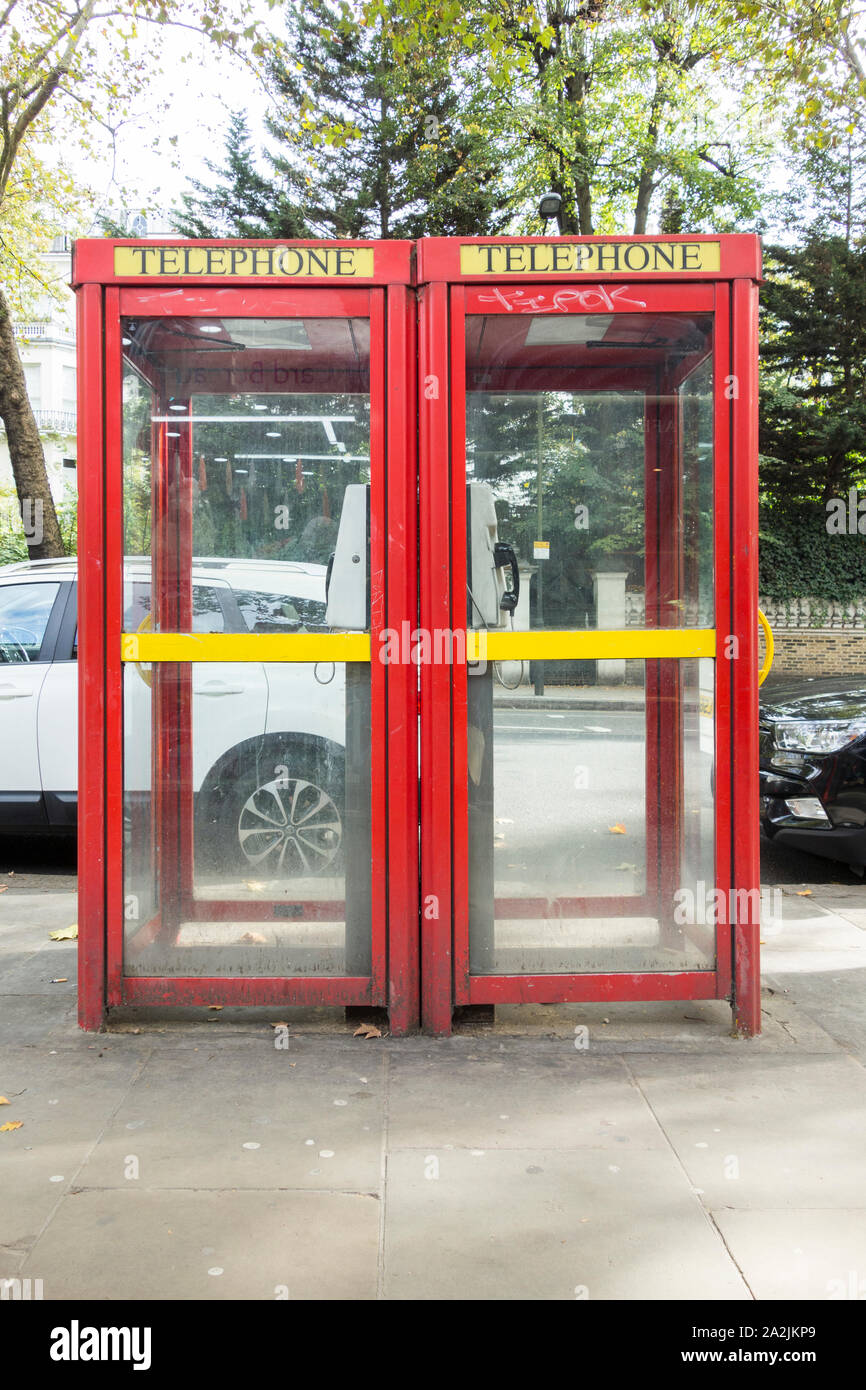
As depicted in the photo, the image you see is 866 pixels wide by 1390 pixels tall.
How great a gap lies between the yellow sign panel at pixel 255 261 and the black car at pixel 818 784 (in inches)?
166

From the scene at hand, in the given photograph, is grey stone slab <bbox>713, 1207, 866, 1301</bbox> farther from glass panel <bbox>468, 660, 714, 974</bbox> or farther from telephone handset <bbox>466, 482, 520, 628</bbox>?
telephone handset <bbox>466, 482, 520, 628</bbox>

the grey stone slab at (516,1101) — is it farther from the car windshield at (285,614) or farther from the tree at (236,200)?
the tree at (236,200)

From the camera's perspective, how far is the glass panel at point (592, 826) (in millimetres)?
4125

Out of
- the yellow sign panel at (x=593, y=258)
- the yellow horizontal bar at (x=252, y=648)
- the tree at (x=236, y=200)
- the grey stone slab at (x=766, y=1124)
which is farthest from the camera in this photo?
the tree at (x=236, y=200)

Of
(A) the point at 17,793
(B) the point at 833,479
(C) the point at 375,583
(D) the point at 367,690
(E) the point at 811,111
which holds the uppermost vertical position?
(E) the point at 811,111

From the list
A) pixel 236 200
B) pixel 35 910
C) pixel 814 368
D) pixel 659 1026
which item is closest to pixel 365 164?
pixel 236 200

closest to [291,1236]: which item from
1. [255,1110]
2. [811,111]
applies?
[255,1110]

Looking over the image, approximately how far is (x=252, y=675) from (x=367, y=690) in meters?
0.45

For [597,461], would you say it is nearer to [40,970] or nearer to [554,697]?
[554,697]

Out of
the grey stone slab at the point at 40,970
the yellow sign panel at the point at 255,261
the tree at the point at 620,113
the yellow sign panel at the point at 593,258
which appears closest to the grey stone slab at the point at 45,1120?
the grey stone slab at the point at 40,970

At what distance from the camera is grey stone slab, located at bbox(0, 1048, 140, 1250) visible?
9.18 ft

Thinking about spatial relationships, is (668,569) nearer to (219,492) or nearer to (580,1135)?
(219,492)

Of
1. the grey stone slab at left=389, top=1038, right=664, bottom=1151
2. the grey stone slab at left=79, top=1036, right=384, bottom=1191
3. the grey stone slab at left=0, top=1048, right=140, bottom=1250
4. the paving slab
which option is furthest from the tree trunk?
the grey stone slab at left=389, top=1038, right=664, bottom=1151

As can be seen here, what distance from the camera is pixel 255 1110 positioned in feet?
11.1
